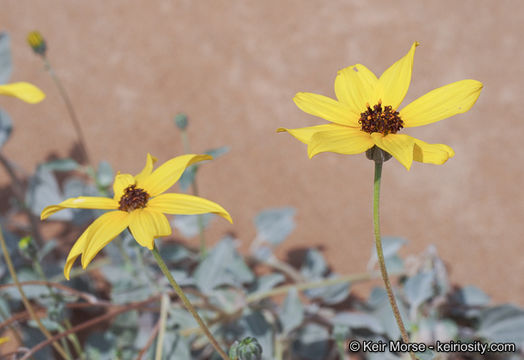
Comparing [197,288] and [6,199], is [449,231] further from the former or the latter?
[6,199]

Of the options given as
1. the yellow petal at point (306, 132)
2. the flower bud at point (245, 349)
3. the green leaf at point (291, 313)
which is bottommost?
the flower bud at point (245, 349)

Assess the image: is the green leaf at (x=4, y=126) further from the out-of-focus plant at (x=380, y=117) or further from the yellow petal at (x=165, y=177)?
the out-of-focus plant at (x=380, y=117)

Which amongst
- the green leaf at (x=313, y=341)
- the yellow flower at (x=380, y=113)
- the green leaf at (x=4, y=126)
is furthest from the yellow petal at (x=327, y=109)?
the green leaf at (x=4, y=126)

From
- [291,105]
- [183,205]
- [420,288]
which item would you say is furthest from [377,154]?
[291,105]

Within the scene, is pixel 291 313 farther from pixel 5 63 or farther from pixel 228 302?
pixel 5 63

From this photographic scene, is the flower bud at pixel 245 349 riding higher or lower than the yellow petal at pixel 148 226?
lower

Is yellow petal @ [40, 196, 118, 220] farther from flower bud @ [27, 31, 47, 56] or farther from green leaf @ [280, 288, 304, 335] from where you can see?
flower bud @ [27, 31, 47, 56]
